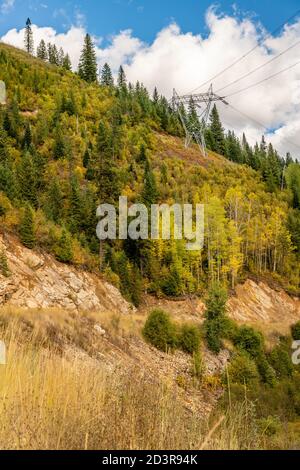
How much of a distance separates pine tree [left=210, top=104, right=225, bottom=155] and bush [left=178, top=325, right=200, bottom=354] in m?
85.9

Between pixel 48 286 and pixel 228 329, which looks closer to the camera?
pixel 228 329

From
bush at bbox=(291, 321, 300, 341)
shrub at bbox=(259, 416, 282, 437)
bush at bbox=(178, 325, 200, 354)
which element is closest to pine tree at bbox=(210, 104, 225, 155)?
bush at bbox=(291, 321, 300, 341)

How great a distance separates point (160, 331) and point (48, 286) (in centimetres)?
887

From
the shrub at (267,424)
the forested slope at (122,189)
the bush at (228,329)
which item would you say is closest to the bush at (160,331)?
the bush at (228,329)

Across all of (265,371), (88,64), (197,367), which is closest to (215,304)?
(265,371)

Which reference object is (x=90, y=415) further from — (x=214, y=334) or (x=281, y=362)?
(x=281, y=362)

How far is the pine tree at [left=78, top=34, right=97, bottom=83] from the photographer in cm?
9600

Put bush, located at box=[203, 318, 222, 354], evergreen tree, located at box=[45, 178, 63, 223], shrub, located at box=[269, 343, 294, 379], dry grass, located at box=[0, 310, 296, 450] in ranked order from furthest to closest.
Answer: evergreen tree, located at box=[45, 178, 63, 223]
shrub, located at box=[269, 343, 294, 379]
bush, located at box=[203, 318, 222, 354]
dry grass, located at box=[0, 310, 296, 450]

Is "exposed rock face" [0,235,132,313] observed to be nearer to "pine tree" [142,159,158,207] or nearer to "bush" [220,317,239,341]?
"bush" [220,317,239,341]

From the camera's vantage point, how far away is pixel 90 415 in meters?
4.00

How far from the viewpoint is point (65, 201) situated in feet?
138

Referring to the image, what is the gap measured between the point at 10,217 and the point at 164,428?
92.6 feet
